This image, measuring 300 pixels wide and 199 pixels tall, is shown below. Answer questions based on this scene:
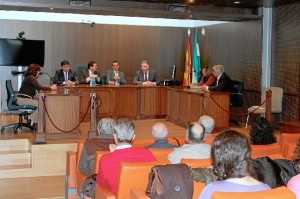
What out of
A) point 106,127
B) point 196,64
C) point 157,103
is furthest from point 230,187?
point 196,64

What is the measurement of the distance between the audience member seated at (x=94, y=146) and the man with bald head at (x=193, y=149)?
107 centimetres

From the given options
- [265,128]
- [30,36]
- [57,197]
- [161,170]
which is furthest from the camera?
[30,36]

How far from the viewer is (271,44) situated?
36.2ft

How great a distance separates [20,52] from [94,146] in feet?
26.3

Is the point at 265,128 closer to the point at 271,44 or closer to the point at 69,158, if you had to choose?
the point at 69,158

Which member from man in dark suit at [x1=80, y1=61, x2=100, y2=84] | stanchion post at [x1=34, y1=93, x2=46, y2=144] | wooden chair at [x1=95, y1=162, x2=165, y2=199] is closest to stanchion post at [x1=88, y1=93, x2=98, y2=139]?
stanchion post at [x1=34, y1=93, x2=46, y2=144]

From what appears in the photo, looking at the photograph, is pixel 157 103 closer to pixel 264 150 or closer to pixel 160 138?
pixel 160 138

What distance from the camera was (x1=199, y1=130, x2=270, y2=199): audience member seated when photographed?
250 cm

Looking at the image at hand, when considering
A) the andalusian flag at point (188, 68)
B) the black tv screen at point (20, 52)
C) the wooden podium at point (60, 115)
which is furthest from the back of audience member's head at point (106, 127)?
the andalusian flag at point (188, 68)

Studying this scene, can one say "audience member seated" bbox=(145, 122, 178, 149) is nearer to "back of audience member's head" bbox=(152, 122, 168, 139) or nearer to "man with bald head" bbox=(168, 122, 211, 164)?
"back of audience member's head" bbox=(152, 122, 168, 139)

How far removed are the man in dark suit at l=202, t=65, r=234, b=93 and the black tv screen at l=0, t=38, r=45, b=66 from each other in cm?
475

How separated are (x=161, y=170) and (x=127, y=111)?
844 centimetres

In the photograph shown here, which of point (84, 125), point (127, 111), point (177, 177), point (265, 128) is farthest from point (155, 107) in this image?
point (177, 177)

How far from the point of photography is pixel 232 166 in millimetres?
2516
